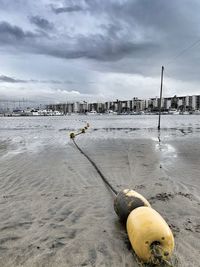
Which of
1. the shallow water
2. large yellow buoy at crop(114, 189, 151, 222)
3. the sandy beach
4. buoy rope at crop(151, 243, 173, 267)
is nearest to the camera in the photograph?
buoy rope at crop(151, 243, 173, 267)

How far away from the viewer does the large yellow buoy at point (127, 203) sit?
19.0 ft

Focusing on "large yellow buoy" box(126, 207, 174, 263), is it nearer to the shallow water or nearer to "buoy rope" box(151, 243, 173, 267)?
"buoy rope" box(151, 243, 173, 267)

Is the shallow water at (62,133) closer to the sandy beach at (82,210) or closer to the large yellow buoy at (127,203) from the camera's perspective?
the sandy beach at (82,210)

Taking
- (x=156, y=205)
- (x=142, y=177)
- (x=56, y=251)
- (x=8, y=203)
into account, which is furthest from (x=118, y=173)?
(x=56, y=251)

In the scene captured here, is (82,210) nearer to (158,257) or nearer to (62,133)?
(158,257)

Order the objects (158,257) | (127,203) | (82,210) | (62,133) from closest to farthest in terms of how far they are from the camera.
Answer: (158,257) → (127,203) → (82,210) → (62,133)

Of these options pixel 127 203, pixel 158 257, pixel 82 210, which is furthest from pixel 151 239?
pixel 82 210

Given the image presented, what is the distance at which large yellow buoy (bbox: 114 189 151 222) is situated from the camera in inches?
228

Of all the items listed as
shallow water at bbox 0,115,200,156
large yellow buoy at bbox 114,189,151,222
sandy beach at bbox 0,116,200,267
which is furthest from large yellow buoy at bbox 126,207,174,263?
shallow water at bbox 0,115,200,156

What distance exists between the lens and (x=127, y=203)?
5.87m

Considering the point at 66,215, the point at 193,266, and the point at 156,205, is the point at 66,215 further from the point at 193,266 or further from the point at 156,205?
the point at 193,266

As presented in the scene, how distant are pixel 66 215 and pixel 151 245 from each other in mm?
2750

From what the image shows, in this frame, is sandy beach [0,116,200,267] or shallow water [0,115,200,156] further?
shallow water [0,115,200,156]

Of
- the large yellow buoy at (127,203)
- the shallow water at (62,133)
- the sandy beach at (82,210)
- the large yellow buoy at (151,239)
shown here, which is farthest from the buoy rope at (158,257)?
the shallow water at (62,133)
